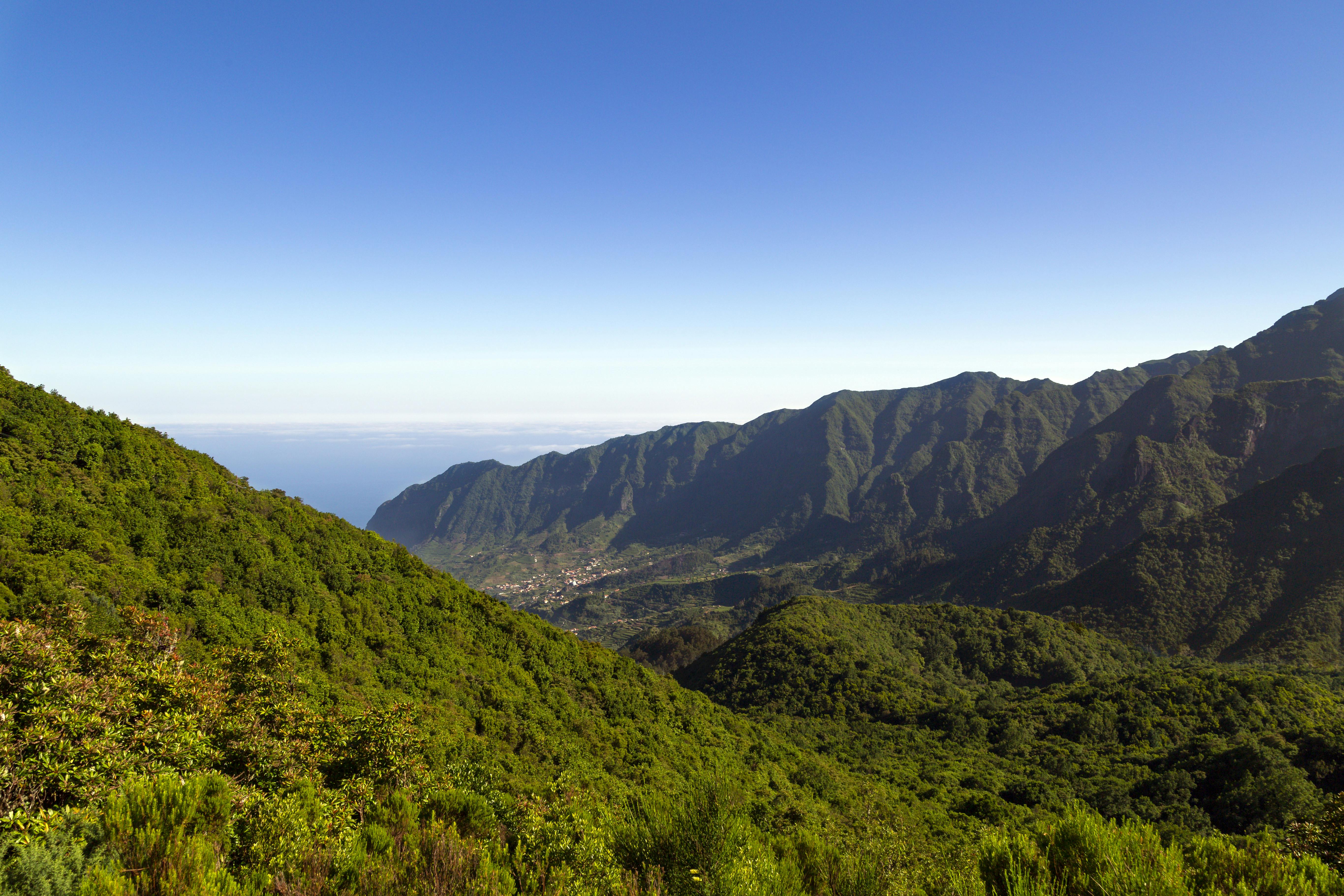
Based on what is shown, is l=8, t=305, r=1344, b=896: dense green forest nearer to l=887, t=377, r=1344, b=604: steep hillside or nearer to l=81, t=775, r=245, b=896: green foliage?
l=81, t=775, r=245, b=896: green foliage

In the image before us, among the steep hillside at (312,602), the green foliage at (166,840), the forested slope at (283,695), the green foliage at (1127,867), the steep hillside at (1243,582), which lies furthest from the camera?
the steep hillside at (1243,582)

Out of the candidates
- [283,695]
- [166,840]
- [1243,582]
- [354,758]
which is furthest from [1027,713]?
[1243,582]

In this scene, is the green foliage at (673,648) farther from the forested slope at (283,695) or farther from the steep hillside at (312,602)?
the steep hillside at (312,602)

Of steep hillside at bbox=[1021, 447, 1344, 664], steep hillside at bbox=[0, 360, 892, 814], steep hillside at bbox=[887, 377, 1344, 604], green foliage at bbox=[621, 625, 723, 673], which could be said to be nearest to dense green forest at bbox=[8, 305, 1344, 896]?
steep hillside at bbox=[0, 360, 892, 814]

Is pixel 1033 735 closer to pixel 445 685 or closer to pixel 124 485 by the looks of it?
pixel 445 685

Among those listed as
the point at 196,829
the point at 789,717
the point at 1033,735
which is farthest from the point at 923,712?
the point at 196,829

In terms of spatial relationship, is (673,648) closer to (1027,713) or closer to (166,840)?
(1027,713)

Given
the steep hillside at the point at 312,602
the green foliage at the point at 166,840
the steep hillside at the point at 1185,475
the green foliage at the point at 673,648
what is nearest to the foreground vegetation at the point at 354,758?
the green foliage at the point at 166,840
